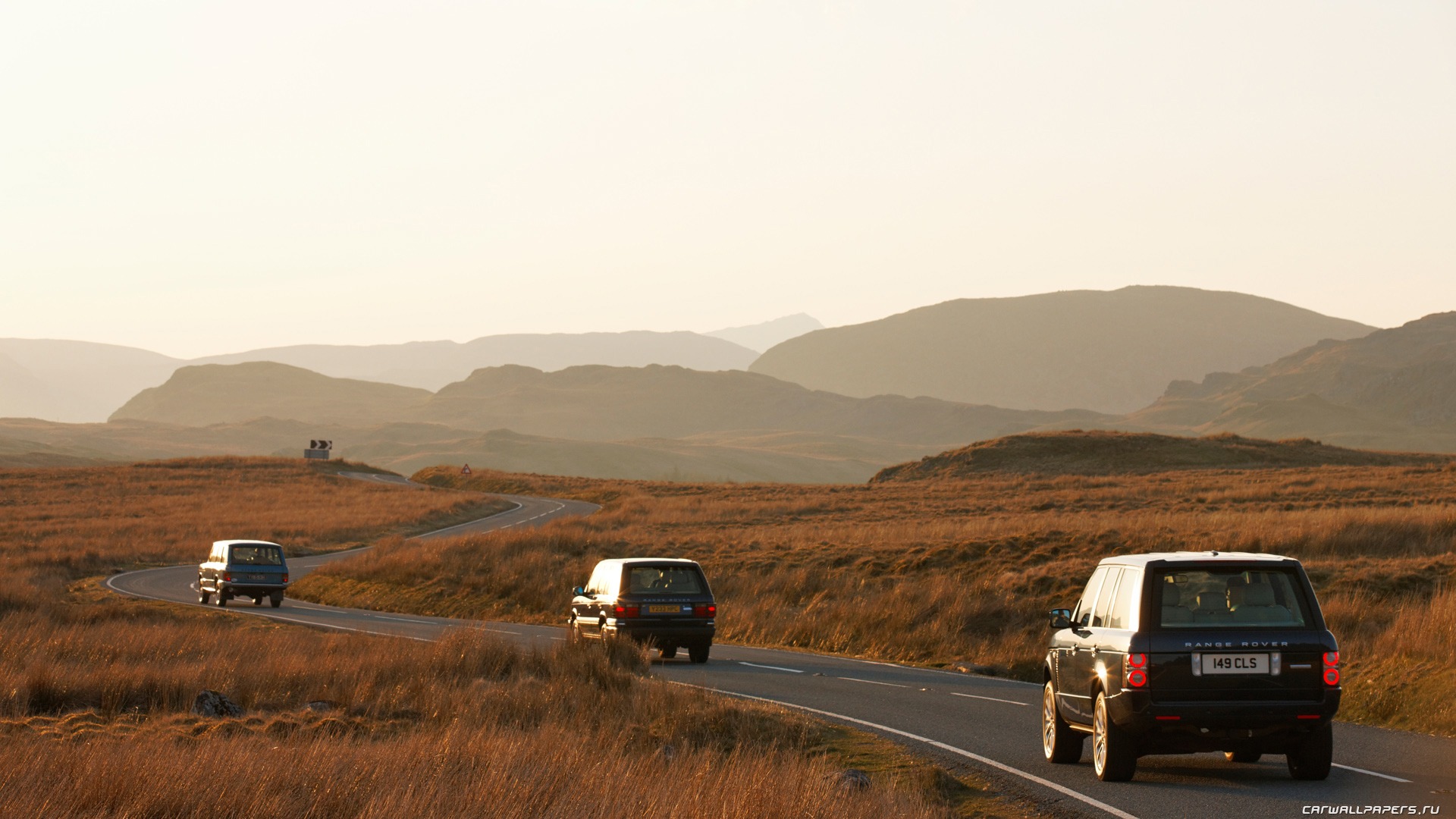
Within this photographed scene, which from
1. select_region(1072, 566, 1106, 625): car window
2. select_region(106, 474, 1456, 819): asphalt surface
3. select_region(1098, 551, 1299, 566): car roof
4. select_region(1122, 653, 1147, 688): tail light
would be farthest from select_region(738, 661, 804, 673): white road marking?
select_region(1122, 653, 1147, 688): tail light

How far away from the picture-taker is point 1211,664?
34.9 feet

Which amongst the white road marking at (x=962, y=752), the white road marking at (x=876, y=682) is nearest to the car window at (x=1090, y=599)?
the white road marking at (x=962, y=752)

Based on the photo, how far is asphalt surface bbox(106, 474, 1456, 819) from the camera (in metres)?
10.5

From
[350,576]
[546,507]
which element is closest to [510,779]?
[350,576]

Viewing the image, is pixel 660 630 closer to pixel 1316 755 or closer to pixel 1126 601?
pixel 1126 601

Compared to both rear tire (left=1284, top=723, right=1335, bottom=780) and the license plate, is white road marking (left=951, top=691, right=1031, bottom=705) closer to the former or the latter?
rear tire (left=1284, top=723, right=1335, bottom=780)

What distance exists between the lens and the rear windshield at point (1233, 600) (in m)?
10.9

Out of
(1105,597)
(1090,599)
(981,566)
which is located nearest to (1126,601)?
(1105,597)

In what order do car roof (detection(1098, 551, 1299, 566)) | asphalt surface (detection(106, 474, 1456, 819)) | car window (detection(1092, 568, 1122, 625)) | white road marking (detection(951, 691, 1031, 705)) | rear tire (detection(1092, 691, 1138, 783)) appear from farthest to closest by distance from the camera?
white road marking (detection(951, 691, 1031, 705))
car window (detection(1092, 568, 1122, 625))
rear tire (detection(1092, 691, 1138, 783))
car roof (detection(1098, 551, 1299, 566))
asphalt surface (detection(106, 474, 1456, 819))

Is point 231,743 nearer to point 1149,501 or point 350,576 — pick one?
point 350,576

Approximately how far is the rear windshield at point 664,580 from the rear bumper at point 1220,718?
12508 mm

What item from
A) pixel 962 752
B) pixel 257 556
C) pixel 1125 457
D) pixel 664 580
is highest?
pixel 1125 457

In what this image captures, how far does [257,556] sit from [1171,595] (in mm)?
31527

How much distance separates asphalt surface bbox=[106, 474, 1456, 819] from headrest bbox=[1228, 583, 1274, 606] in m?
1.49
